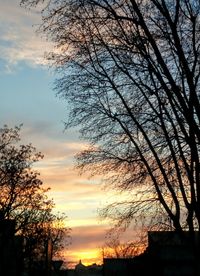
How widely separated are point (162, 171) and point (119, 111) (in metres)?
2.58

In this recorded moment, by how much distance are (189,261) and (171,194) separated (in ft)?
72.0

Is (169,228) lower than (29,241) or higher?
lower

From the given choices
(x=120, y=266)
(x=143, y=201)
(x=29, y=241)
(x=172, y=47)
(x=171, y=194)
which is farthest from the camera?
(x=120, y=266)

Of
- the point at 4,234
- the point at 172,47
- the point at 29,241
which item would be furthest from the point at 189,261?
the point at 172,47

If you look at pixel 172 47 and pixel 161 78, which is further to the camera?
pixel 172 47

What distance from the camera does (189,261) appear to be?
3856 cm

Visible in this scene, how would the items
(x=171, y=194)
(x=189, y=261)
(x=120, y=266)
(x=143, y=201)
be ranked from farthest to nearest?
(x=120, y=266)
(x=189, y=261)
(x=143, y=201)
(x=171, y=194)

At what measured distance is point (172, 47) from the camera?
16812 millimetres

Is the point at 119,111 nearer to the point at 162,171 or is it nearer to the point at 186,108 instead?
the point at 162,171

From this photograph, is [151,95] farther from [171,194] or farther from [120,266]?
[120,266]

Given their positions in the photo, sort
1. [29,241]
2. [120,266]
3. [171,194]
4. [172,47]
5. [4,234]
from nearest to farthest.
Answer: [172,47], [171,194], [4,234], [29,241], [120,266]

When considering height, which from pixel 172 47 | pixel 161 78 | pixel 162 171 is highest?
pixel 172 47

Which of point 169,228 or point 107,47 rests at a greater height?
point 107,47

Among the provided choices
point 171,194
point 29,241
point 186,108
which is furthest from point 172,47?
point 29,241
